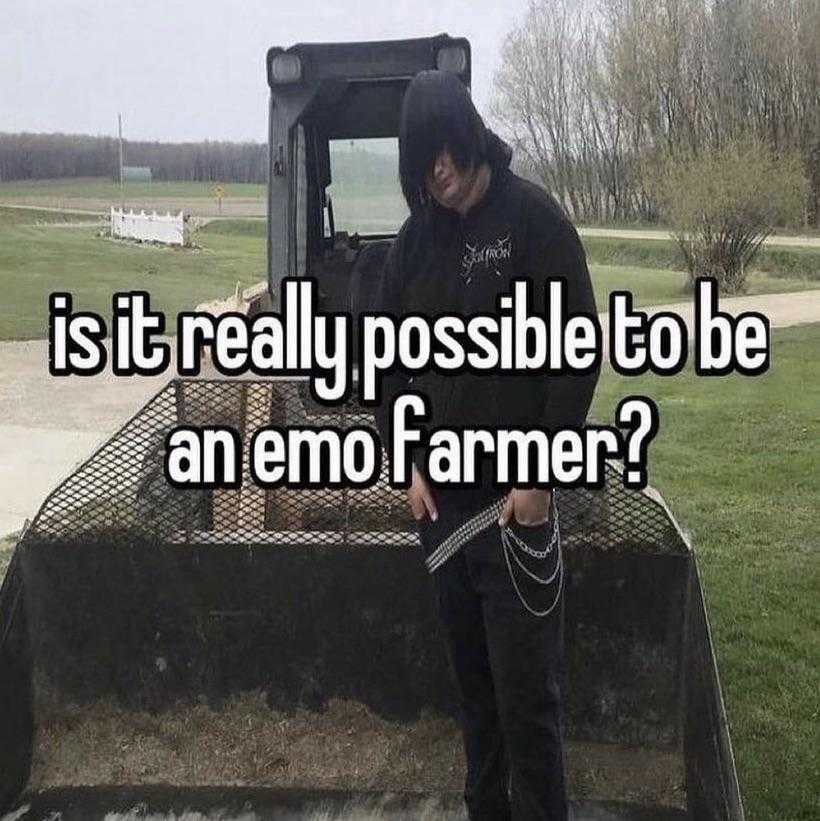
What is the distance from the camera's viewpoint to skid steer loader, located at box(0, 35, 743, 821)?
8.25ft

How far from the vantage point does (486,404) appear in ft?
6.71

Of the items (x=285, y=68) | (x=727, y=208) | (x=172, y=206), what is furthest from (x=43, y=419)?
(x=172, y=206)

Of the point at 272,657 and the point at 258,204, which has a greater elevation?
the point at 258,204

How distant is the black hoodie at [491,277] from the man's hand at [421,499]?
2cm

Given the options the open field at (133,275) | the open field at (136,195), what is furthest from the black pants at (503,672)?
the open field at (136,195)

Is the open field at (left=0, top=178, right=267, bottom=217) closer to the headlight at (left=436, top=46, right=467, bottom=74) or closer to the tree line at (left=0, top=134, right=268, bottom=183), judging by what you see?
the tree line at (left=0, top=134, right=268, bottom=183)

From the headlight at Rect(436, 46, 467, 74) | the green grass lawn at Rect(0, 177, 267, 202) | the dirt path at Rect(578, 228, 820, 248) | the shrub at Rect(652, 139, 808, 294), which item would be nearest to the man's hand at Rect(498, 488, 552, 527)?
the headlight at Rect(436, 46, 467, 74)

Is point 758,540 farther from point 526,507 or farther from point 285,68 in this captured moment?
point 526,507

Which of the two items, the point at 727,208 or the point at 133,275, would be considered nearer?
the point at 727,208

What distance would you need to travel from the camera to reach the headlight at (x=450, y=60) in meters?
4.66

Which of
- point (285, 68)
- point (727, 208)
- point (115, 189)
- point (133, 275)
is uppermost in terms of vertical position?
point (115, 189)

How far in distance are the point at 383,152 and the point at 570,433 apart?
11.0 ft

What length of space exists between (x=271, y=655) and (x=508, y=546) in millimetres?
850

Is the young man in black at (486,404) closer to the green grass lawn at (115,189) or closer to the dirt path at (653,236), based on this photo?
the dirt path at (653,236)
